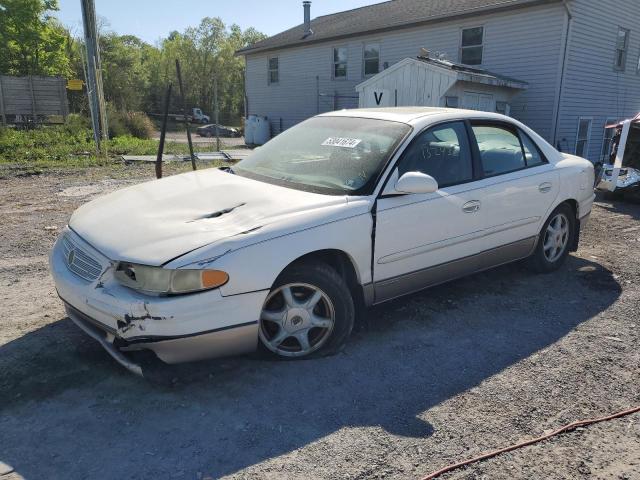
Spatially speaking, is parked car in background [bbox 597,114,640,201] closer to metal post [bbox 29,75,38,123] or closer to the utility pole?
Answer: the utility pole

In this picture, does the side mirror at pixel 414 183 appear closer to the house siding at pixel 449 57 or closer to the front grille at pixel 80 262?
the front grille at pixel 80 262

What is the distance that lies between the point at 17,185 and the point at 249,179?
752 centimetres

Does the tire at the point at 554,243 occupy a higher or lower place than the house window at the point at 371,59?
lower

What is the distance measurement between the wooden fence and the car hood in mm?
18250

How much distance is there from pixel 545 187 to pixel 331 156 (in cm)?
209

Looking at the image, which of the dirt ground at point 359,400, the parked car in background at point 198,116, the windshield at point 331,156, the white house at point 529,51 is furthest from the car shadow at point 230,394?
the parked car in background at point 198,116

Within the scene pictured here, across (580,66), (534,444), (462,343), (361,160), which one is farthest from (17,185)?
(580,66)

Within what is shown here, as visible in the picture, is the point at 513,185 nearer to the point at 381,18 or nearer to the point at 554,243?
the point at 554,243

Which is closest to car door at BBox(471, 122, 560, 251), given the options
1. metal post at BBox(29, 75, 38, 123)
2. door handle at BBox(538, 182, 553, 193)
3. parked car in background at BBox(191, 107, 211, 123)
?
door handle at BBox(538, 182, 553, 193)

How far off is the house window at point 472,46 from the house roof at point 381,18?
0.63 m

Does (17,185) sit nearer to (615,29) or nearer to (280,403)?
(280,403)

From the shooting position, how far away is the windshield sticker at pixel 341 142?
3.88 m

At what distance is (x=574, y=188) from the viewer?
5.00m

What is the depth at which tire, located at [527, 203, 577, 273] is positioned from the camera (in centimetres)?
495
